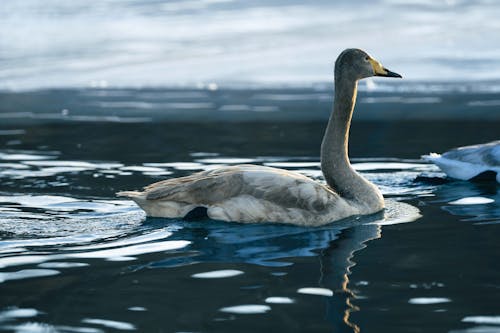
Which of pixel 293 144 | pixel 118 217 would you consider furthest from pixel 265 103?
pixel 118 217

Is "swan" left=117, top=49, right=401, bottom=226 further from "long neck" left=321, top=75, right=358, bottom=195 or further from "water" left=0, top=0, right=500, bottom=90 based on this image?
"water" left=0, top=0, right=500, bottom=90

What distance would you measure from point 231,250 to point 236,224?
4.21 ft

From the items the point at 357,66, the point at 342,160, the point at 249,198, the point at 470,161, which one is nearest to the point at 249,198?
the point at 249,198

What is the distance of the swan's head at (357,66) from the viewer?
10570 millimetres

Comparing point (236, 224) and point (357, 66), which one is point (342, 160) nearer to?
point (357, 66)

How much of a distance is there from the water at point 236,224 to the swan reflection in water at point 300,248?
0.08 feet

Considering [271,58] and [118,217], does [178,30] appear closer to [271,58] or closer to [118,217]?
[271,58]

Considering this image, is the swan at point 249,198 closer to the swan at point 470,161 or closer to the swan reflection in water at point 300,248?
the swan reflection in water at point 300,248

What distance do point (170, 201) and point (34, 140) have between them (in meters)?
8.61

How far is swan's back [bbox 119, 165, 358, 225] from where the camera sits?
9922 millimetres

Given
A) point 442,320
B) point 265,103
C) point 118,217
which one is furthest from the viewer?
point 265,103

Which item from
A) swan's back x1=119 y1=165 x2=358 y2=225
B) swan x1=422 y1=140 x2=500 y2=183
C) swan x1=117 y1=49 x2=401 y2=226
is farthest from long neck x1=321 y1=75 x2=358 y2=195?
swan x1=422 y1=140 x2=500 y2=183

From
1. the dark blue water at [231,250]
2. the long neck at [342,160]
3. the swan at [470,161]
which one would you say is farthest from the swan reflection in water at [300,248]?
the swan at [470,161]

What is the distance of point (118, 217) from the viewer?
10.6 meters
